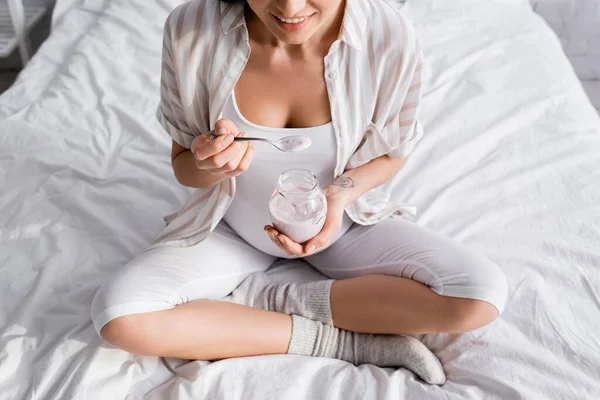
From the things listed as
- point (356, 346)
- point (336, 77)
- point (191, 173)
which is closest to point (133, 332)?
point (191, 173)

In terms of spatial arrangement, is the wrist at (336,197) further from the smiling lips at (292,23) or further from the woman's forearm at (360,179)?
the smiling lips at (292,23)

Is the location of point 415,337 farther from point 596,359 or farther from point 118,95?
point 118,95

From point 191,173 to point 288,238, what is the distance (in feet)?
0.78

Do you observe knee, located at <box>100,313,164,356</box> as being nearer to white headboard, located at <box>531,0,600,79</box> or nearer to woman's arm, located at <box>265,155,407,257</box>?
woman's arm, located at <box>265,155,407,257</box>

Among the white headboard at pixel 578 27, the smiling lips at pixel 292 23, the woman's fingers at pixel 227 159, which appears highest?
the smiling lips at pixel 292 23

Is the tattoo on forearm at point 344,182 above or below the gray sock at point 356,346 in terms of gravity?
Answer: above

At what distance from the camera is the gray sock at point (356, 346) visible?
1105mm

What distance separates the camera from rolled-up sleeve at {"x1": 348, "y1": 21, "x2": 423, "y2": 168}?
1.13m

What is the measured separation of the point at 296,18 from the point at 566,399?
0.73m

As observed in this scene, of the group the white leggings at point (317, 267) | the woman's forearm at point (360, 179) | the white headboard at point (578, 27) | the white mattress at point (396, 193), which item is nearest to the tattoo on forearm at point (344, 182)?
the woman's forearm at point (360, 179)

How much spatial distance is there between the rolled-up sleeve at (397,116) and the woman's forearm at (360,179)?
0.07 ft

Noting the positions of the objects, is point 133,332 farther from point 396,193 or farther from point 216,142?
point 396,193

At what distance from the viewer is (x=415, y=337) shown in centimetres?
119

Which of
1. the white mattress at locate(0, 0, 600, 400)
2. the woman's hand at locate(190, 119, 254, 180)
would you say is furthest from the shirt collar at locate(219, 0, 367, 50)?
the white mattress at locate(0, 0, 600, 400)
